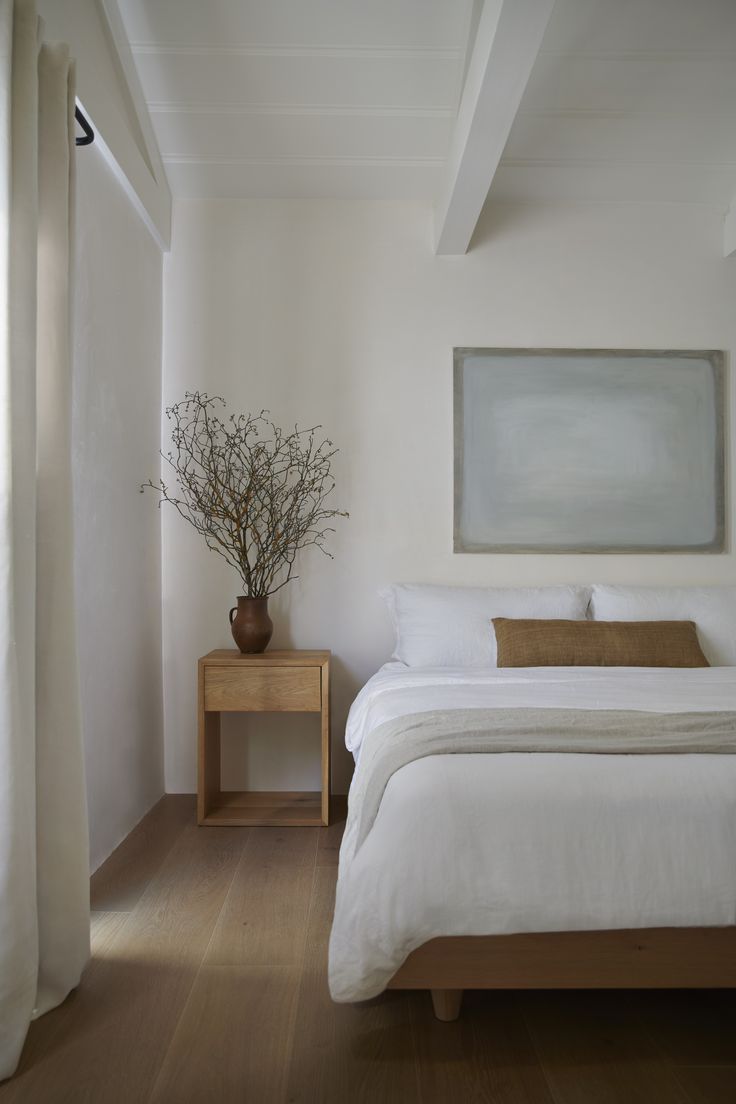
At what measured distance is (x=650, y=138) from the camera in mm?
3188

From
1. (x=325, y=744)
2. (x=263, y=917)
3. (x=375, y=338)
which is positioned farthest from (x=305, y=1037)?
(x=375, y=338)

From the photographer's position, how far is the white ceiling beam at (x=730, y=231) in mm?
3516

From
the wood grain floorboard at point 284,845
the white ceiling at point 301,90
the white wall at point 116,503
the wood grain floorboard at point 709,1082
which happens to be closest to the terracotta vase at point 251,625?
the white wall at point 116,503

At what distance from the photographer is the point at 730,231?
354cm

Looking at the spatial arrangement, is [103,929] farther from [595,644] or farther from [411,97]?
[411,97]

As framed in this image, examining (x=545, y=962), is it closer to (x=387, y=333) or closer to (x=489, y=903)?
(x=489, y=903)

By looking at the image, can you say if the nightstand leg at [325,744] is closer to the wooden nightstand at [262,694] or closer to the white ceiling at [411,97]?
the wooden nightstand at [262,694]

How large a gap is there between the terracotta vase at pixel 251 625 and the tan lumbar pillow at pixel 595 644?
3.17 ft

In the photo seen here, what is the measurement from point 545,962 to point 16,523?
4.72 ft

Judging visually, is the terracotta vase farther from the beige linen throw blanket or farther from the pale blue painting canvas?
the beige linen throw blanket

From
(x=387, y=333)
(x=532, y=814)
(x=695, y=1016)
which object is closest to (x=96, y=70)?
(x=387, y=333)

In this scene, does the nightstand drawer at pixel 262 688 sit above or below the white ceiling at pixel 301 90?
below

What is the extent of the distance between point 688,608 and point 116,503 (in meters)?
2.35

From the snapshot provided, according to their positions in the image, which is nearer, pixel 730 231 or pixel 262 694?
pixel 262 694
